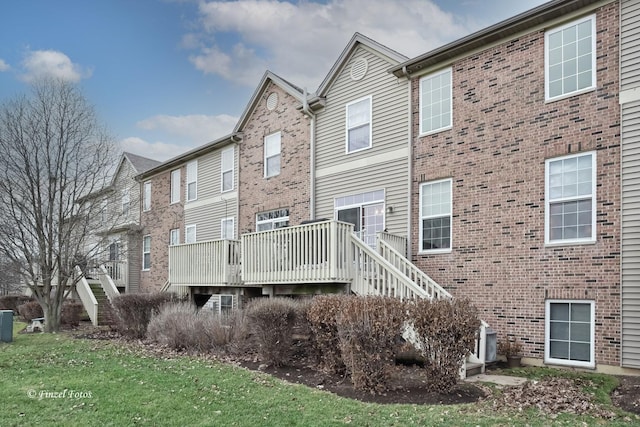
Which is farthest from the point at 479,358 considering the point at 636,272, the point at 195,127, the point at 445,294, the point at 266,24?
the point at 195,127

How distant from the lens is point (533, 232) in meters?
9.85

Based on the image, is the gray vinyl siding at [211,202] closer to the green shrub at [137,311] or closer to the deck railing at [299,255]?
the green shrub at [137,311]

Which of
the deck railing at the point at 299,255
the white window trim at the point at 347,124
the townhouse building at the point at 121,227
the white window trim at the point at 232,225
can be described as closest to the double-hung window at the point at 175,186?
the townhouse building at the point at 121,227

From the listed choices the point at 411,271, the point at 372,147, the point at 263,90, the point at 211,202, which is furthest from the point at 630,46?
the point at 211,202

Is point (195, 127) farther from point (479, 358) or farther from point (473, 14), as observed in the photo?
point (479, 358)

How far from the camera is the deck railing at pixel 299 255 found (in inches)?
419

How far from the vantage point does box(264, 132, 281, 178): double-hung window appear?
16453 millimetres

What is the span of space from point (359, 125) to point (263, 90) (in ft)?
16.6

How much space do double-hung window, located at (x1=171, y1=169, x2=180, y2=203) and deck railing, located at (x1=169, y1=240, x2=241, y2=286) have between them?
19.4 feet

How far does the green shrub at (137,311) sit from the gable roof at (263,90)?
719 cm

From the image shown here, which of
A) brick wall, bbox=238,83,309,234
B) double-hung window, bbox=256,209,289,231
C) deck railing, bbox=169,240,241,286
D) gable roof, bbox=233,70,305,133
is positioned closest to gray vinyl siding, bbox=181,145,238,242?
brick wall, bbox=238,83,309,234

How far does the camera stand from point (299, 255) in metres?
11.5

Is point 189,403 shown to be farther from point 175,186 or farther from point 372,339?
point 175,186

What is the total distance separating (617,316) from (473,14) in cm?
962
